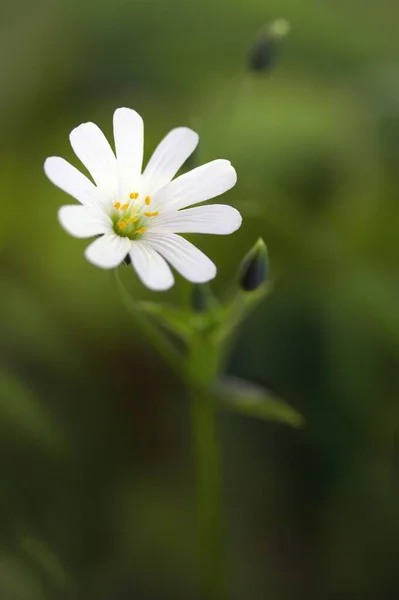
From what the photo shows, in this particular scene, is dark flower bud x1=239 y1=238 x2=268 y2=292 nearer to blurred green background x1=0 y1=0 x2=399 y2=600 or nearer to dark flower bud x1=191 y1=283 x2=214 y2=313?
dark flower bud x1=191 y1=283 x2=214 y2=313

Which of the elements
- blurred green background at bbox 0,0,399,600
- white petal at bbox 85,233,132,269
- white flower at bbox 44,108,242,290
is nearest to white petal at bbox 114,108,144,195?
white flower at bbox 44,108,242,290

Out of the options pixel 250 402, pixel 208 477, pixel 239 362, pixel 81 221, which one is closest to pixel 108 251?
pixel 81 221

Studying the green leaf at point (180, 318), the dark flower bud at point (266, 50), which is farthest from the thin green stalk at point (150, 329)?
the dark flower bud at point (266, 50)

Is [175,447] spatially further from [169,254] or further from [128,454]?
[169,254]

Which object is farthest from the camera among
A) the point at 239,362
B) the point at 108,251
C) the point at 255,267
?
the point at 239,362

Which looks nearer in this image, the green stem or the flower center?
the flower center

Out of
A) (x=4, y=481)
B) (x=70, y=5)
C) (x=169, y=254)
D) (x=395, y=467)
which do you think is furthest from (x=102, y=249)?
(x=70, y=5)

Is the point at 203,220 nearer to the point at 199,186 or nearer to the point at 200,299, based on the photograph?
the point at 199,186

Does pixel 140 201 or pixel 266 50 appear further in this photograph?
pixel 266 50
